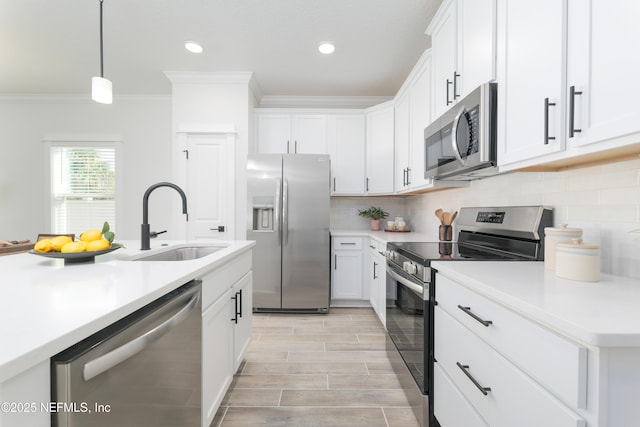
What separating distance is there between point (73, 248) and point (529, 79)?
1.99 metres

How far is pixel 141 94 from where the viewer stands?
4.08 meters

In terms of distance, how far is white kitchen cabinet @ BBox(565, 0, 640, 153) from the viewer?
31.3 inches

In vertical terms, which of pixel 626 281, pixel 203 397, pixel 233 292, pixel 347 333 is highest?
pixel 626 281

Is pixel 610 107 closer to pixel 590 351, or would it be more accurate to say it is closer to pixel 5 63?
pixel 590 351

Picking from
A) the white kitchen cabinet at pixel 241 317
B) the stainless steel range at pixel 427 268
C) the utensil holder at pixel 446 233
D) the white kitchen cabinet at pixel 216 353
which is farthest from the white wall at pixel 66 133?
the utensil holder at pixel 446 233

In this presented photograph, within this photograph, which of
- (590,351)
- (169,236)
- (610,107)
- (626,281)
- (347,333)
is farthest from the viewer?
(169,236)

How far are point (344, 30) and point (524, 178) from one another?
1932mm

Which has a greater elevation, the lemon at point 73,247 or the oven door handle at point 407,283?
the lemon at point 73,247

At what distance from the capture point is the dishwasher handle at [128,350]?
630mm

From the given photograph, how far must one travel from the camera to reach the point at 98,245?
1.22 metres

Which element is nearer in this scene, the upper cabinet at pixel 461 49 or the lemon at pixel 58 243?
the lemon at pixel 58 243

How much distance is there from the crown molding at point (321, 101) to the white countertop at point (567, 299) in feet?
10.8

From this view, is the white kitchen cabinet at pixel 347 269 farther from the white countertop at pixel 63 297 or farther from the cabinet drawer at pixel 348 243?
the white countertop at pixel 63 297

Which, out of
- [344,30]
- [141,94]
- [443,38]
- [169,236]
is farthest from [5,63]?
[443,38]
